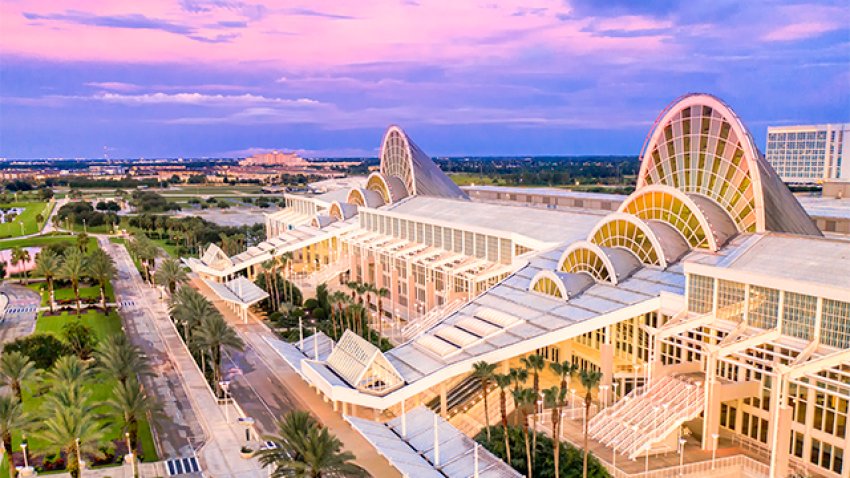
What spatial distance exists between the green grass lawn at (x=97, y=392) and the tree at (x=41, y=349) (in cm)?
344

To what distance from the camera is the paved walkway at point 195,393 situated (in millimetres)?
47062

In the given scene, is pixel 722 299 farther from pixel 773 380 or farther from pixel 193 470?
pixel 193 470

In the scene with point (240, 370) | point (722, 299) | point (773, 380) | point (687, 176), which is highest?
point (687, 176)

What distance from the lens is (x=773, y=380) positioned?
1671 inches

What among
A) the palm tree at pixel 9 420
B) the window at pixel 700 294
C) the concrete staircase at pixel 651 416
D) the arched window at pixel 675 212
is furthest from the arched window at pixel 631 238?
the palm tree at pixel 9 420

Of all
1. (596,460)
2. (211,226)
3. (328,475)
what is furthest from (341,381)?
(211,226)

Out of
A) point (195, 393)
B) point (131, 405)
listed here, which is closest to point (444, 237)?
point (195, 393)

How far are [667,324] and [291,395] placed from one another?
32.4 metres

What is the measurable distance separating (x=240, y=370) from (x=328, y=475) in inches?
1314

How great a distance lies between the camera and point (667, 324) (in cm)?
4884

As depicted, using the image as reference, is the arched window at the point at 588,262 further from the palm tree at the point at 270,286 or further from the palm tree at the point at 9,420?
the palm tree at the point at 270,286

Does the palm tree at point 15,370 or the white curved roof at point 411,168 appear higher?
the white curved roof at point 411,168

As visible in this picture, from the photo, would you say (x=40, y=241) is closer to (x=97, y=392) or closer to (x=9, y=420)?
(x=97, y=392)

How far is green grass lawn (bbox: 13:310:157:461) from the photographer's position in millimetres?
49969
